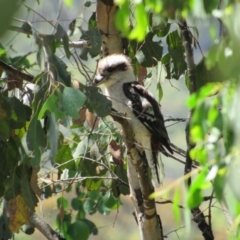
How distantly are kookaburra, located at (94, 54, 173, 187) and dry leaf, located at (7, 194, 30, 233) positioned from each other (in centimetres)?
68

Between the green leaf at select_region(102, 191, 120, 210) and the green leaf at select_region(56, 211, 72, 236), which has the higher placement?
the green leaf at select_region(102, 191, 120, 210)

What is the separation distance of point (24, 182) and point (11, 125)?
0.64 ft

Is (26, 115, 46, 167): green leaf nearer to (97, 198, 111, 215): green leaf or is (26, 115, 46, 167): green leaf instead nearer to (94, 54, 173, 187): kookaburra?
(94, 54, 173, 187): kookaburra

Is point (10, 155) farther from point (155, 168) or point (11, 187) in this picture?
point (155, 168)

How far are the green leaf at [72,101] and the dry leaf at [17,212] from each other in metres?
0.70

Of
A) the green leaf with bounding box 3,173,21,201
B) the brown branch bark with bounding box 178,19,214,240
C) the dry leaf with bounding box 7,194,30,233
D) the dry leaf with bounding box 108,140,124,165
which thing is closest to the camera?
the brown branch bark with bounding box 178,19,214,240

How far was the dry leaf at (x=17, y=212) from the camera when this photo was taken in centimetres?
238

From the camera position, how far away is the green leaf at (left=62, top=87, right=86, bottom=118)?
175cm

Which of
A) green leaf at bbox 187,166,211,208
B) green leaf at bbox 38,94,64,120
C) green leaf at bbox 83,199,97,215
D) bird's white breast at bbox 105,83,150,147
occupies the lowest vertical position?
green leaf at bbox 187,166,211,208

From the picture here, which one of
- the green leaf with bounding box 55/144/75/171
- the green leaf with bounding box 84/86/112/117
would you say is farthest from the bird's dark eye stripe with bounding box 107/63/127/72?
the green leaf with bounding box 84/86/112/117

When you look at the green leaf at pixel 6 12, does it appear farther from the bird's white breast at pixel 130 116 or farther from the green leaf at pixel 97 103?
the bird's white breast at pixel 130 116

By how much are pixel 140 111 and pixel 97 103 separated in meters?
1.02

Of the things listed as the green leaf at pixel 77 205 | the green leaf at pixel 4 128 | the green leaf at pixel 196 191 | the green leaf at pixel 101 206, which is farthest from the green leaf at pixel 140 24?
the green leaf at pixel 77 205

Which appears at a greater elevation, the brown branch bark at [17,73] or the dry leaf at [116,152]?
the brown branch bark at [17,73]
